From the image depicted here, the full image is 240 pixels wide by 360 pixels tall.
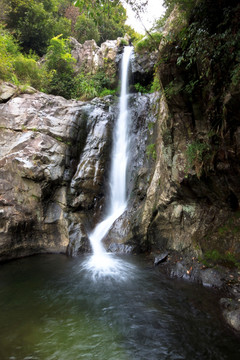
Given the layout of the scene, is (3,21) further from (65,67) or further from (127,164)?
(127,164)

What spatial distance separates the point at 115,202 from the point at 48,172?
10.2ft

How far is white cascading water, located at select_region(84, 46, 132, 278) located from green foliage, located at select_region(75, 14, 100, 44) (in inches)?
471

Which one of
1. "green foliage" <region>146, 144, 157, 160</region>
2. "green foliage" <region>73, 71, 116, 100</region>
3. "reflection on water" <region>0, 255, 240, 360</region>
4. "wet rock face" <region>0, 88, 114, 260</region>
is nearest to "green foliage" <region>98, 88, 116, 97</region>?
"green foliage" <region>73, 71, 116, 100</region>

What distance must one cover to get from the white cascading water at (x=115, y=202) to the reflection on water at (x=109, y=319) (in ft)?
1.72

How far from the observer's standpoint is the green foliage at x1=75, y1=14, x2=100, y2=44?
65.5 feet

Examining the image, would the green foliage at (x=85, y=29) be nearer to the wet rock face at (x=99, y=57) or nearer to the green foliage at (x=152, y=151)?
the wet rock face at (x=99, y=57)

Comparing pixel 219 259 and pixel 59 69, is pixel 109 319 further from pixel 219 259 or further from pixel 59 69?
pixel 59 69

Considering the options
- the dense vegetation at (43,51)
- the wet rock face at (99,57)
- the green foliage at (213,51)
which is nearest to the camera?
the green foliage at (213,51)

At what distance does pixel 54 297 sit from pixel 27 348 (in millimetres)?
1554

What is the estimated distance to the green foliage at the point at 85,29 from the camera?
20.0m

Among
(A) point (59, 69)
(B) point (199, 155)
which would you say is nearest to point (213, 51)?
(B) point (199, 155)

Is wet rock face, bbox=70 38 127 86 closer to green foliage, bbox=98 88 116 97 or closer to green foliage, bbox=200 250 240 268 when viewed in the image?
green foliage, bbox=98 88 116 97

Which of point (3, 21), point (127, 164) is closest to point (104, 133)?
point (127, 164)

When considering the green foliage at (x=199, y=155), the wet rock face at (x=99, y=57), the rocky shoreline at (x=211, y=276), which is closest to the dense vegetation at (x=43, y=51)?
the wet rock face at (x=99, y=57)
